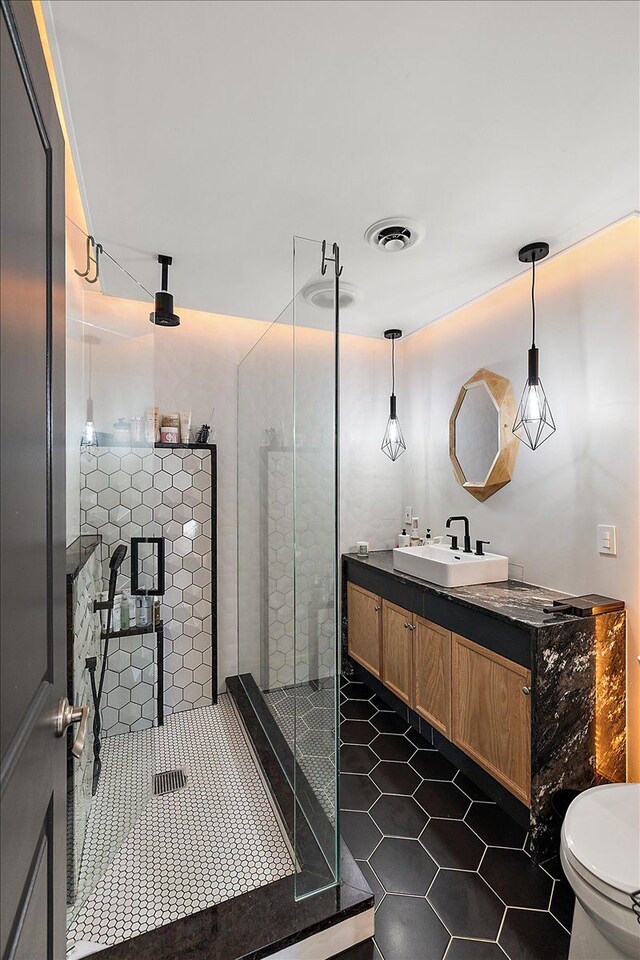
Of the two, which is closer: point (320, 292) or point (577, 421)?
point (320, 292)

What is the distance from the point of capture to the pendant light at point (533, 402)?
6.61ft

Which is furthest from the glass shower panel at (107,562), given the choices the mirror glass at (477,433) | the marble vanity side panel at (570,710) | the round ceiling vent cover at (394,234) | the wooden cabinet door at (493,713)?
the mirror glass at (477,433)

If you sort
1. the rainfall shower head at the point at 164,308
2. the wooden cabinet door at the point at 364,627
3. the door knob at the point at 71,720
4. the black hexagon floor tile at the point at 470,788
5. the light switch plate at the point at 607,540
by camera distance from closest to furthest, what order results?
1. the door knob at the point at 71,720
2. the light switch plate at the point at 607,540
3. the black hexagon floor tile at the point at 470,788
4. the rainfall shower head at the point at 164,308
5. the wooden cabinet door at the point at 364,627

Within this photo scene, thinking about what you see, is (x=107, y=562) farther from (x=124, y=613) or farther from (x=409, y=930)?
(x=409, y=930)

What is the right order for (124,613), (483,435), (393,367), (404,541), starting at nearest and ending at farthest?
(124,613)
(483,435)
(404,541)
(393,367)

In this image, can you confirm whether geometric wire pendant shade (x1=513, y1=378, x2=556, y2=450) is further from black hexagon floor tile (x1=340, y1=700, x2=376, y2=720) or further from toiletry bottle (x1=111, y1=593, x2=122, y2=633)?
toiletry bottle (x1=111, y1=593, x2=122, y2=633)

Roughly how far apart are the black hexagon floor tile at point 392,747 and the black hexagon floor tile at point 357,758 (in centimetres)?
4

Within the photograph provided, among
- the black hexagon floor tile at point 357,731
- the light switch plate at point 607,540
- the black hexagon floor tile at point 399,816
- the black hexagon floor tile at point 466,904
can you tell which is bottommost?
the black hexagon floor tile at point 466,904

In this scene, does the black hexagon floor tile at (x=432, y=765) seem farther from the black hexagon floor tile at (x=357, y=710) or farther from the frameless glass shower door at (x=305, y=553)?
the frameless glass shower door at (x=305, y=553)

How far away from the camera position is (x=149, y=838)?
1.73 metres

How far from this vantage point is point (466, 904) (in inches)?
58.9

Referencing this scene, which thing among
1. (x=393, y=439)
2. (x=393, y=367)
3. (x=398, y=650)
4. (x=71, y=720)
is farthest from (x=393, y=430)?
(x=71, y=720)

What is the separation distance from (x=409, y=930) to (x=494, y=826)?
59cm

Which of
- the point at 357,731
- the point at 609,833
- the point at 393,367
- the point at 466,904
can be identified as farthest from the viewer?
the point at 393,367
